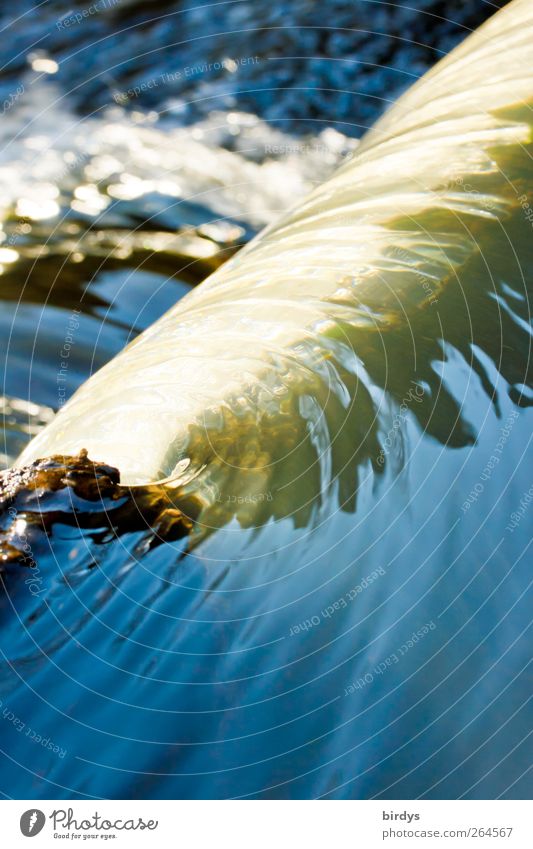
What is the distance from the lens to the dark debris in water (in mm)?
846

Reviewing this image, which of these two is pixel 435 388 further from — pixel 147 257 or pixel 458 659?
pixel 147 257

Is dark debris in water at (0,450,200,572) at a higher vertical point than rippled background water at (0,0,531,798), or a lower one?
higher

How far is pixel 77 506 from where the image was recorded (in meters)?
0.87

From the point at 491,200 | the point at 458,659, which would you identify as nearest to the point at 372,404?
the point at 458,659

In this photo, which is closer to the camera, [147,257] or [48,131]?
[147,257]

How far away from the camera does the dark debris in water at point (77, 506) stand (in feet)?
2.78

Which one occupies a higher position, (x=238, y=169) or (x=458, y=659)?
(x=238, y=169)

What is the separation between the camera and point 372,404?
1.04 meters

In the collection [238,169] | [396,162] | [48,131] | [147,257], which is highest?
[48,131]

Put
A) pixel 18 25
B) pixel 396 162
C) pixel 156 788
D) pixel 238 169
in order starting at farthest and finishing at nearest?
pixel 18 25
pixel 238 169
pixel 396 162
pixel 156 788

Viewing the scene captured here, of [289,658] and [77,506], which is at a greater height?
[77,506]

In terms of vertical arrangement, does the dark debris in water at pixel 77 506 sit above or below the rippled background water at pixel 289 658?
above

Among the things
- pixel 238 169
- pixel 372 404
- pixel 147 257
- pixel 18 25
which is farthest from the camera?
pixel 18 25

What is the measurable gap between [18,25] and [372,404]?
172cm
